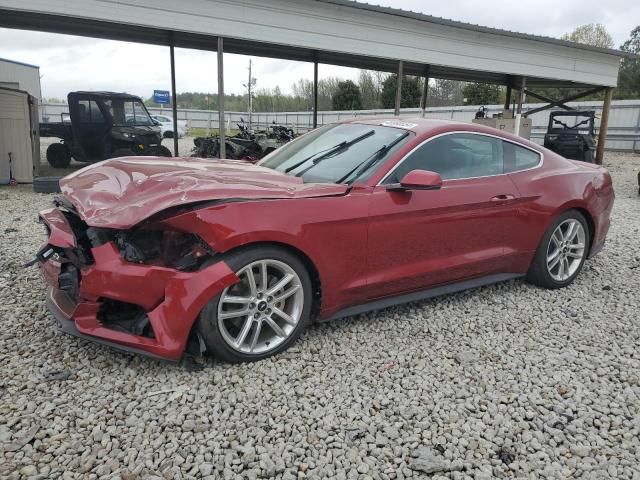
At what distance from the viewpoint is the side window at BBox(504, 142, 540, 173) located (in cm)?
384

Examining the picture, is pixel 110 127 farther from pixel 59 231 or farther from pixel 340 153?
pixel 340 153

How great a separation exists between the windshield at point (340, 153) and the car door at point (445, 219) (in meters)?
0.19

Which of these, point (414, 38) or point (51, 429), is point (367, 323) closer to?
point (51, 429)

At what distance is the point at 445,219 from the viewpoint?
3.36 meters

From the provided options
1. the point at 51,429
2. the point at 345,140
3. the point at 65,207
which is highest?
the point at 345,140

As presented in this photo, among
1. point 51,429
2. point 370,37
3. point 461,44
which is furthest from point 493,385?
point 461,44

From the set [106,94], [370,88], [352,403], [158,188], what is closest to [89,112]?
[106,94]

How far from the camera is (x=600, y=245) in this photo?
4.46 meters

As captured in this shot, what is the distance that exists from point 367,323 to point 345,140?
1370 millimetres

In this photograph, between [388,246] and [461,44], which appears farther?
[461,44]

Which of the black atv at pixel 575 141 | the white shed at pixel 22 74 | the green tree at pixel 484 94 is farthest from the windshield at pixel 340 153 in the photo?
the white shed at pixel 22 74

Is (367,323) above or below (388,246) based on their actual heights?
below

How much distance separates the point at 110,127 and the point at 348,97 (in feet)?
79.8

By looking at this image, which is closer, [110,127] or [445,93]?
[110,127]
